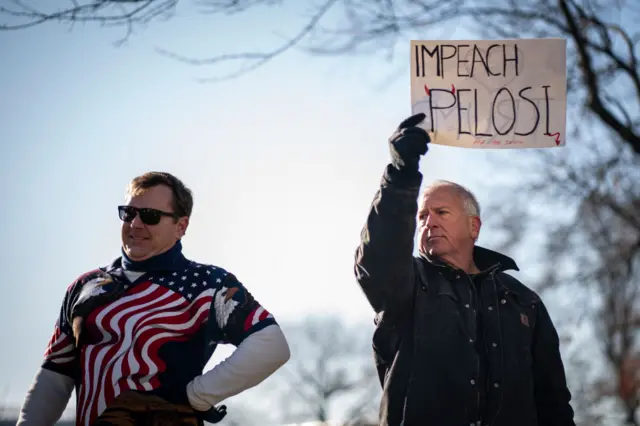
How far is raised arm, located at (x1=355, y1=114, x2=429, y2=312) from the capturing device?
401 centimetres

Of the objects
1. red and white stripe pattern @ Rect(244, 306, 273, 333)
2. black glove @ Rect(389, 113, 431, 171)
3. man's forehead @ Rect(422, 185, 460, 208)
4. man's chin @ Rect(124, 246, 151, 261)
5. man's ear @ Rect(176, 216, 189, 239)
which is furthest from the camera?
man's forehead @ Rect(422, 185, 460, 208)

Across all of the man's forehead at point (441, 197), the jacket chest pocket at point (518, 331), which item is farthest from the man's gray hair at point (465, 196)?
the jacket chest pocket at point (518, 331)

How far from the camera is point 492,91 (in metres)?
4.75

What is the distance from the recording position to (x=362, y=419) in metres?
21.1

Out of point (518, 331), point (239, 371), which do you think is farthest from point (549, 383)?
point (239, 371)

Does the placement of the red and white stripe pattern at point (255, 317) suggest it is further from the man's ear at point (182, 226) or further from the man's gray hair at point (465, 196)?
the man's gray hair at point (465, 196)

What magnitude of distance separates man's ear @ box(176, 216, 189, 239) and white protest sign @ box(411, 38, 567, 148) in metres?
1.17

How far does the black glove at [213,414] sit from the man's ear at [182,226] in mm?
817

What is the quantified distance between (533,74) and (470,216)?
0.77 m

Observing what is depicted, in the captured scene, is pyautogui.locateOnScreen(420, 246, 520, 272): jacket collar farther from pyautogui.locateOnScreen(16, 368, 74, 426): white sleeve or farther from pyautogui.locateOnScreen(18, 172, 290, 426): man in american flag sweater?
pyautogui.locateOnScreen(16, 368, 74, 426): white sleeve

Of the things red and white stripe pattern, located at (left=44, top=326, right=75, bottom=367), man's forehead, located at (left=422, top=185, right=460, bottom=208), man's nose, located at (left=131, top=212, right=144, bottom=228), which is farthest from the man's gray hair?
red and white stripe pattern, located at (left=44, top=326, right=75, bottom=367)

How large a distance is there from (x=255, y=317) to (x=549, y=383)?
1.40 metres

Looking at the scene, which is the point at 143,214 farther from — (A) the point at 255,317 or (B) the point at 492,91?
(B) the point at 492,91

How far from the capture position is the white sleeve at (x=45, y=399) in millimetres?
4293
